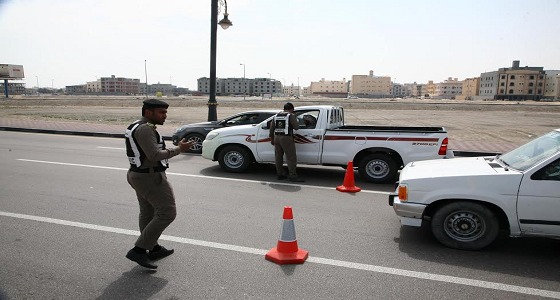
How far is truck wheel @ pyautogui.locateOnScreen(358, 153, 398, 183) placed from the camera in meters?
8.30

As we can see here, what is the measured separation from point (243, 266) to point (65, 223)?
2.80m

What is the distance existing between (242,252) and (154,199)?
4.02 feet

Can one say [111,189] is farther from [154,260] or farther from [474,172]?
[474,172]

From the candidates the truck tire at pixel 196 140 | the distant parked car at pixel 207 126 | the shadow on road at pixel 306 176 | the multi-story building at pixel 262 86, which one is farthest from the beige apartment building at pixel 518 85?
the shadow on road at pixel 306 176

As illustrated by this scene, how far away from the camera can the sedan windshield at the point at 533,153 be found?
4534 mm

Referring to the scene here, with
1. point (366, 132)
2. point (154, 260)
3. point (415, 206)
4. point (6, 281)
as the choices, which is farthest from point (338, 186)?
point (6, 281)

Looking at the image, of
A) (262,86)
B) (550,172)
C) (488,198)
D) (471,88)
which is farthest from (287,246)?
(471,88)

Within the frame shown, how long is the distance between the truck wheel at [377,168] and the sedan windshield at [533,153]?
304 cm

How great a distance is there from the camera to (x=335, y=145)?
855 cm

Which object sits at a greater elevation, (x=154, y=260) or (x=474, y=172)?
(x=474, y=172)

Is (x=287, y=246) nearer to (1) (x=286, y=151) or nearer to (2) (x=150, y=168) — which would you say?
(2) (x=150, y=168)

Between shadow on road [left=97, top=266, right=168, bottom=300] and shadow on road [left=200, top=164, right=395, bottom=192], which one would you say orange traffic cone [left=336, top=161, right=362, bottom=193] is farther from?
shadow on road [left=97, top=266, right=168, bottom=300]

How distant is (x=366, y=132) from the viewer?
8398 mm

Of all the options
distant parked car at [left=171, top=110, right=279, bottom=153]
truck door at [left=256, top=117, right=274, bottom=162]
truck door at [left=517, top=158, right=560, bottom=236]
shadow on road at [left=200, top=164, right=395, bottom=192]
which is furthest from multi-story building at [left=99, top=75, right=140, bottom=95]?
truck door at [left=517, top=158, right=560, bottom=236]
